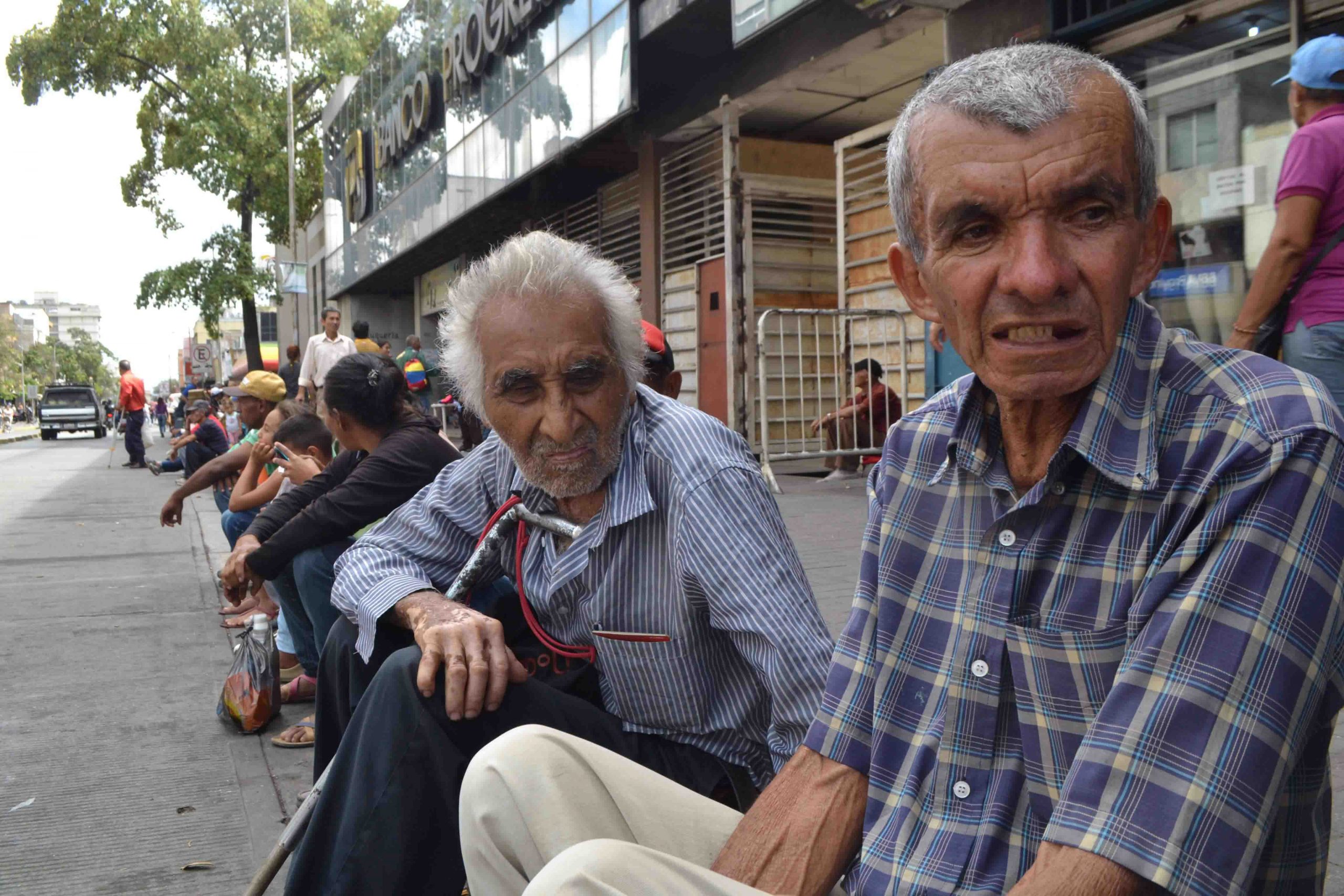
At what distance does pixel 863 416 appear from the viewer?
32.0 ft

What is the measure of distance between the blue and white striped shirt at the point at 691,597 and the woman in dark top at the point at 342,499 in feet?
5.16

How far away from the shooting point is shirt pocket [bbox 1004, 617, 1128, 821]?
117 cm

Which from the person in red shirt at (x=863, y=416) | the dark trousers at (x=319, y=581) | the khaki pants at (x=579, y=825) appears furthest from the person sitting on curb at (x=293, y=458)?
the person in red shirt at (x=863, y=416)

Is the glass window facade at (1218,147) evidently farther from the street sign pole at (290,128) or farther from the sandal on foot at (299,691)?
the street sign pole at (290,128)

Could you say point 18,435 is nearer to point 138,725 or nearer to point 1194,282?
point 138,725

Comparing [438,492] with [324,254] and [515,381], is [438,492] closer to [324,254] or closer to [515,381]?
[515,381]

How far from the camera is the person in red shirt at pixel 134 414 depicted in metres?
20.3

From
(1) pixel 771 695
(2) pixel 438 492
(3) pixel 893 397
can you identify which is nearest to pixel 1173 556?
(1) pixel 771 695

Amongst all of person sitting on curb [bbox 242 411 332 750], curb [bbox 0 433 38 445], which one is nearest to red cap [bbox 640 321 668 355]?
person sitting on curb [bbox 242 411 332 750]

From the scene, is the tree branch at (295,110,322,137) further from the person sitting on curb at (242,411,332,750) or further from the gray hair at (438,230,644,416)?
the gray hair at (438,230,644,416)

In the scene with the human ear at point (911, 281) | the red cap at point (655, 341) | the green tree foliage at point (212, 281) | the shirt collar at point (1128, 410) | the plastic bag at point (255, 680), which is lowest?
the plastic bag at point (255, 680)

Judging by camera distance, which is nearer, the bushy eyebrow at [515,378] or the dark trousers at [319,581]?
the bushy eyebrow at [515,378]

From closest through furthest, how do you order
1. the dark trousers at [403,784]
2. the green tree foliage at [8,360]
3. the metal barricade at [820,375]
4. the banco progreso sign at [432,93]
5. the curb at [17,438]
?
the dark trousers at [403,784], the metal barricade at [820,375], the banco progreso sign at [432,93], the curb at [17,438], the green tree foliage at [8,360]

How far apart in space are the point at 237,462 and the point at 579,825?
199 inches
